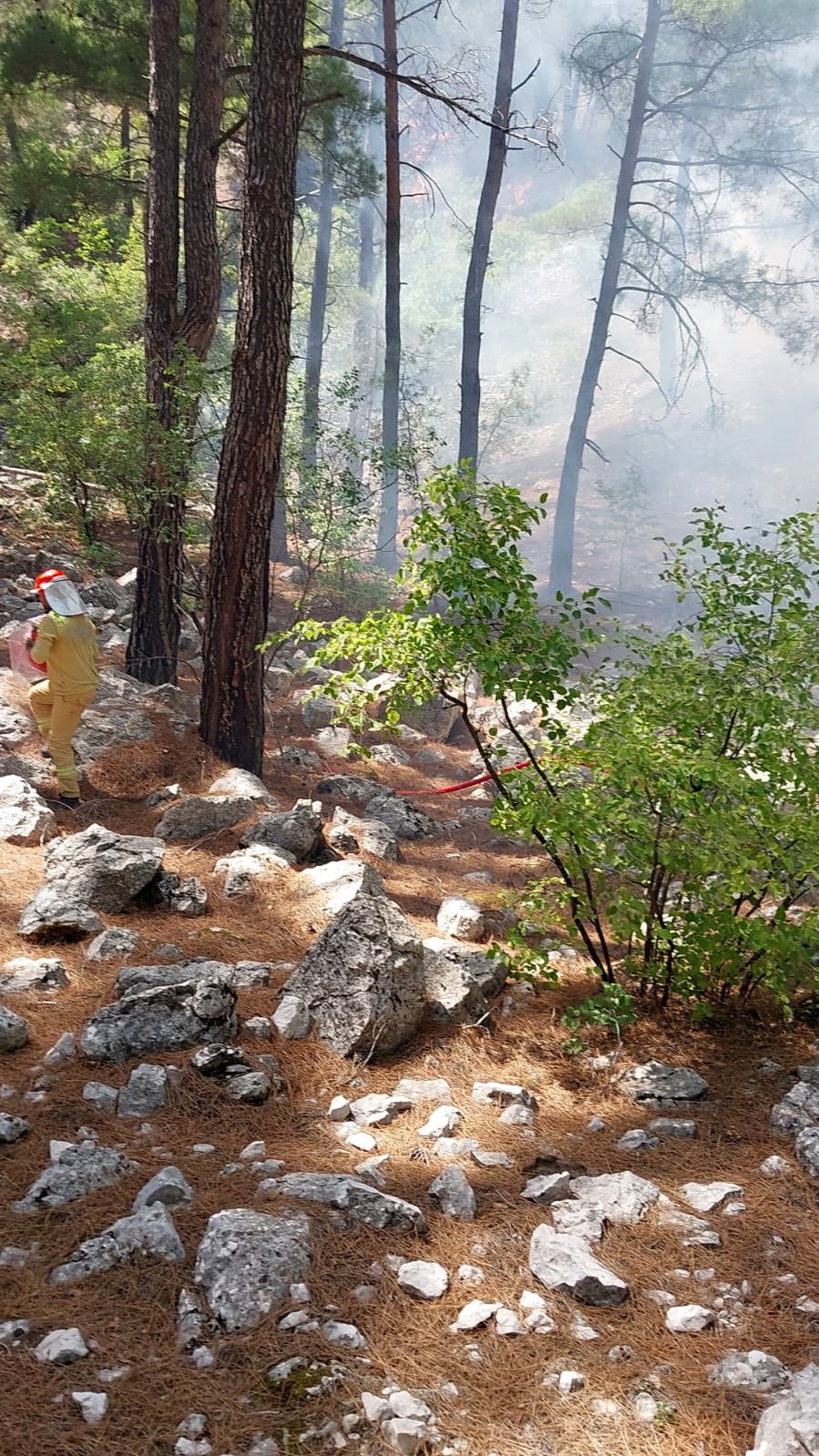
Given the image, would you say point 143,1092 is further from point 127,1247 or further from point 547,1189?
point 547,1189

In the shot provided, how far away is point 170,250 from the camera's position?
26.2ft

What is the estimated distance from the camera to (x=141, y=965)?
12.6 ft

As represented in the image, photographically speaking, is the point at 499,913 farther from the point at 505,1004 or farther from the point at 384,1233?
the point at 384,1233

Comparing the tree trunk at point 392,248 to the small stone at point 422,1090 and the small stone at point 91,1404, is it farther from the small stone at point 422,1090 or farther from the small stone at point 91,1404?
the small stone at point 91,1404

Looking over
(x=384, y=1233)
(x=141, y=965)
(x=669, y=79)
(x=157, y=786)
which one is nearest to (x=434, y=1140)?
(x=384, y=1233)

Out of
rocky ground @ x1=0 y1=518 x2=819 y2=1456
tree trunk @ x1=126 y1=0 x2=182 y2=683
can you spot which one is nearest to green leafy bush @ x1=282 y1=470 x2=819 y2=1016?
rocky ground @ x1=0 y1=518 x2=819 y2=1456

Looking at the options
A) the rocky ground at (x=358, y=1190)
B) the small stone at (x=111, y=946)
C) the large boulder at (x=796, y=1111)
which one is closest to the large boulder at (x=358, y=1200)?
the rocky ground at (x=358, y=1190)

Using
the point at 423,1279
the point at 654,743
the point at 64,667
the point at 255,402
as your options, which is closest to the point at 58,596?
the point at 64,667

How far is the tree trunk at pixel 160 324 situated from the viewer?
25.3 ft

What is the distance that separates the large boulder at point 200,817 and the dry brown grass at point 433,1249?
123 cm

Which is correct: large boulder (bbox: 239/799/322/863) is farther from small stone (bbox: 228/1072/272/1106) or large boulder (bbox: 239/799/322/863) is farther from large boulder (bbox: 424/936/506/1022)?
small stone (bbox: 228/1072/272/1106)

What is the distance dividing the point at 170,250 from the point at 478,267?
37.5 ft

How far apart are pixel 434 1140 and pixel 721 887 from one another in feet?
4.27

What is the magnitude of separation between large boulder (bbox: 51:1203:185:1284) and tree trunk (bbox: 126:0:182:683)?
5.92 m
